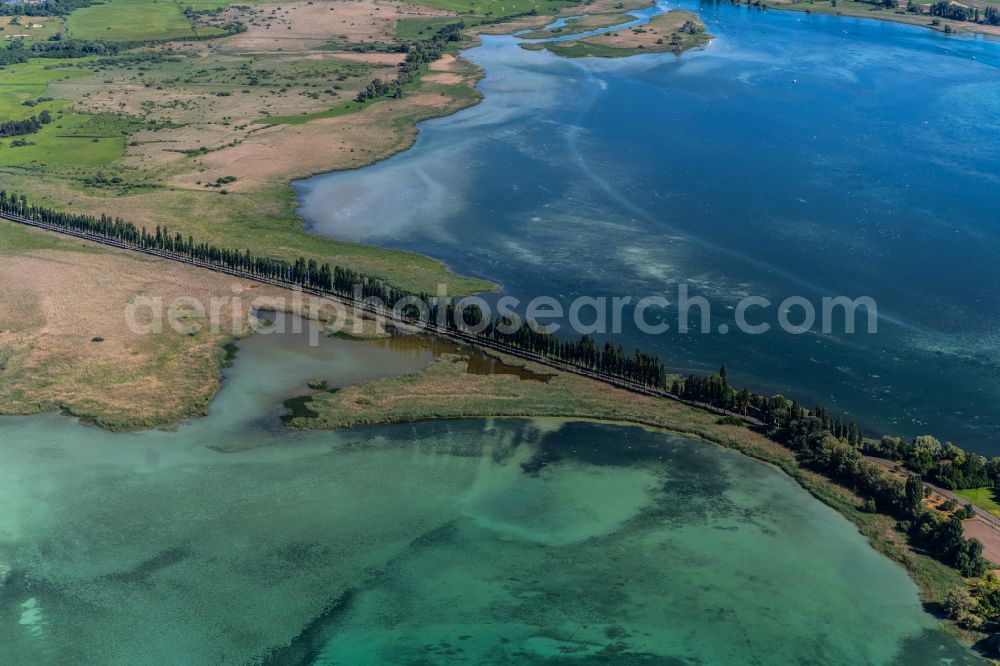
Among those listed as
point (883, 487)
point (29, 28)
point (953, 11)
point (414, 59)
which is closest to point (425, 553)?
point (883, 487)

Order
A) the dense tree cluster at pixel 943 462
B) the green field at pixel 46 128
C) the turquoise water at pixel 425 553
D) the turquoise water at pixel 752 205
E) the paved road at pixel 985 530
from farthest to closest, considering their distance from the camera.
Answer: the green field at pixel 46 128, the turquoise water at pixel 752 205, the dense tree cluster at pixel 943 462, the paved road at pixel 985 530, the turquoise water at pixel 425 553

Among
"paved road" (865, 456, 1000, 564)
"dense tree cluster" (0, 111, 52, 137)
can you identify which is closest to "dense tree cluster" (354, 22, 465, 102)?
"dense tree cluster" (0, 111, 52, 137)

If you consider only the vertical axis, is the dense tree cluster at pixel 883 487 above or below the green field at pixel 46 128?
below

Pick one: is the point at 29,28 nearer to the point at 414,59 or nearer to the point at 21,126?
the point at 21,126

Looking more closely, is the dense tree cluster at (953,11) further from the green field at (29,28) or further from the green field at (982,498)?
the green field at (29,28)

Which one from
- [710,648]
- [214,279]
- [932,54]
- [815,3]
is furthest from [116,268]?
[815,3]

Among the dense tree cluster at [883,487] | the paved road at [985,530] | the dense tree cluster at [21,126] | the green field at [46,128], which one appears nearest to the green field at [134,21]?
the green field at [46,128]

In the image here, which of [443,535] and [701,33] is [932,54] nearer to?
[701,33]
